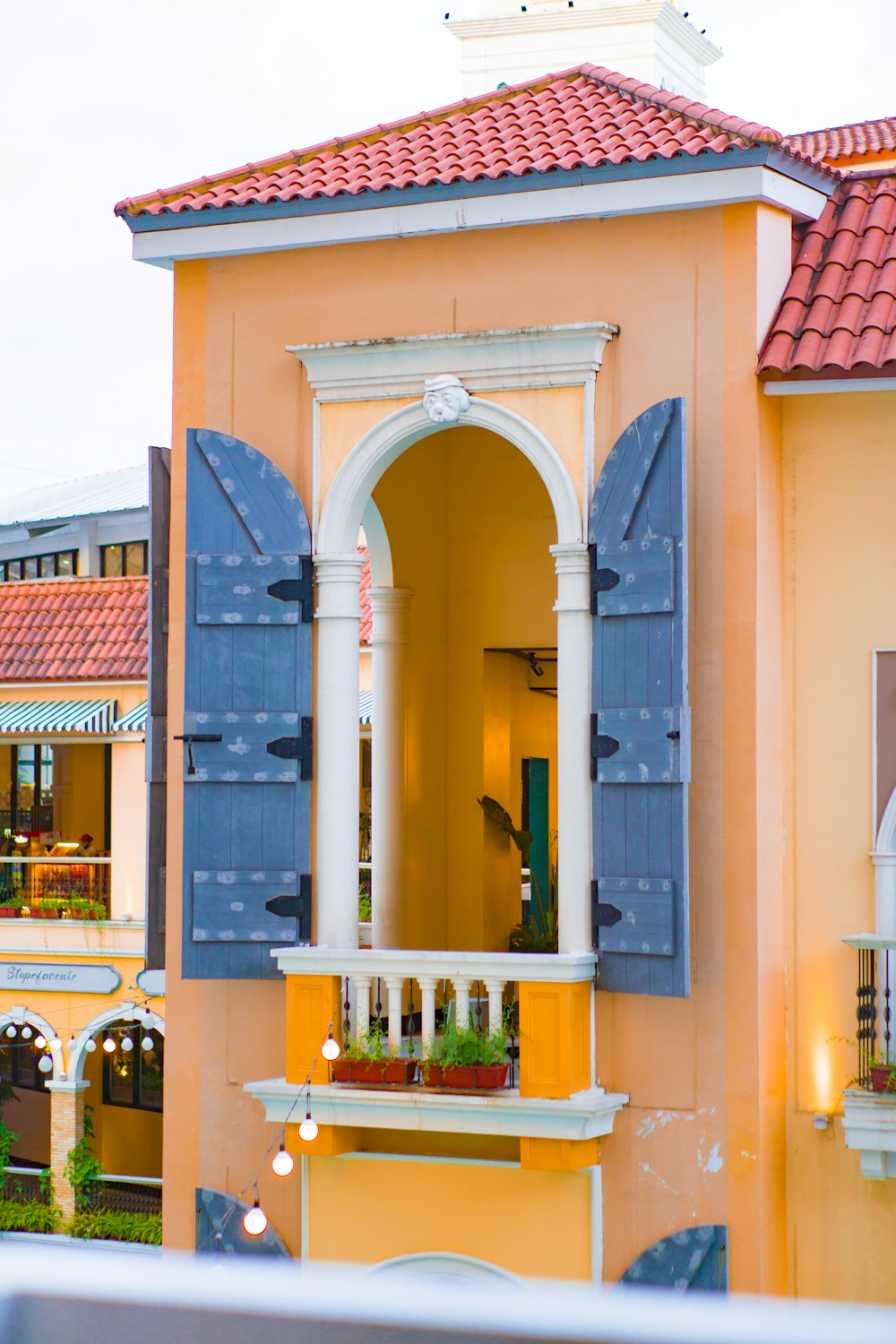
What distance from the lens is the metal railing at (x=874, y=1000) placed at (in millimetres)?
9094

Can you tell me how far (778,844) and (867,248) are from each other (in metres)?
3.54

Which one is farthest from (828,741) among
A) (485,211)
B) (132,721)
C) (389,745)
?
(132,721)

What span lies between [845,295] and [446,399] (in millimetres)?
2353

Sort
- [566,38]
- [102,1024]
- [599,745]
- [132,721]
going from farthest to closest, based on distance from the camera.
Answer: [566,38]
[102,1024]
[132,721]
[599,745]

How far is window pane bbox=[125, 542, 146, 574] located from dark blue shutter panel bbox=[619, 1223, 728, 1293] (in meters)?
22.0

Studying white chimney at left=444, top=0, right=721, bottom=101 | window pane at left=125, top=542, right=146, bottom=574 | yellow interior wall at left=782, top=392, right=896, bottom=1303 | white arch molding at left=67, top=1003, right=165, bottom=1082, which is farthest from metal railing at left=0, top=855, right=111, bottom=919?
white chimney at left=444, top=0, right=721, bottom=101

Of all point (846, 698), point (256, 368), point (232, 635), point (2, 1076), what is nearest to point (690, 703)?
point (846, 698)

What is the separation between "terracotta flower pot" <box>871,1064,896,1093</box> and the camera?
8891 millimetres

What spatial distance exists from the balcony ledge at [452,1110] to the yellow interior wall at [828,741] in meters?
1.17

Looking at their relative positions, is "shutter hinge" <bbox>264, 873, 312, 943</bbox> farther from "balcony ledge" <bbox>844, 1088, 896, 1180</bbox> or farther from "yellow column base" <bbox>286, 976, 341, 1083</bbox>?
"balcony ledge" <bbox>844, 1088, 896, 1180</bbox>

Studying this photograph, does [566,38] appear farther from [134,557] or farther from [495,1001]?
[495,1001]

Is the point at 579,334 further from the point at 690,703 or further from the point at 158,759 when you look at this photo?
the point at 158,759

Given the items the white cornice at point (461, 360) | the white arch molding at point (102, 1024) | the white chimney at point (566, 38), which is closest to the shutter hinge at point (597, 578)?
the white cornice at point (461, 360)

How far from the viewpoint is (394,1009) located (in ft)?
30.8
